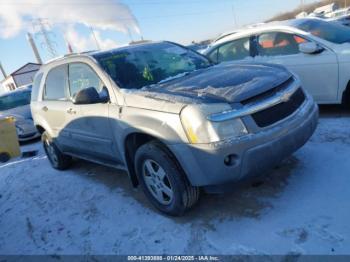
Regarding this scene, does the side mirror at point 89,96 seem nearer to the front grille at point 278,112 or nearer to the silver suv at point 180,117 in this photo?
the silver suv at point 180,117

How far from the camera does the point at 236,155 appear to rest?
2873mm

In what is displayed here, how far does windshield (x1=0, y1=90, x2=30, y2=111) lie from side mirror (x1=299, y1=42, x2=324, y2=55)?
8.53m

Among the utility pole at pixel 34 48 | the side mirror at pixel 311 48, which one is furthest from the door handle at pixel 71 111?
the utility pole at pixel 34 48

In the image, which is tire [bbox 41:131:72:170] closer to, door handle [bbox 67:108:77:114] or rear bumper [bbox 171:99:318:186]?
door handle [bbox 67:108:77:114]

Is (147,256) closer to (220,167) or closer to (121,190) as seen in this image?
(220,167)

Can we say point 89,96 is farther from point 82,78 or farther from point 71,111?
point 71,111

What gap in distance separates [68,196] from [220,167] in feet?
8.78

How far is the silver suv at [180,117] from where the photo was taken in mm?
2889

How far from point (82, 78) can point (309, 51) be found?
327 cm

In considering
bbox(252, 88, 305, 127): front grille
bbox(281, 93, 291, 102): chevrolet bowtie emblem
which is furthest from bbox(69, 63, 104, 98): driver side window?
bbox(281, 93, 291, 102): chevrolet bowtie emblem

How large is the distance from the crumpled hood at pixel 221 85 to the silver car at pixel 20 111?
263 inches

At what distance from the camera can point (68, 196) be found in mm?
4750

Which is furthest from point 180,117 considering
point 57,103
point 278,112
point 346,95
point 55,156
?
point 55,156

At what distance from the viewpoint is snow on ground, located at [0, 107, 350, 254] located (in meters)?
2.88
